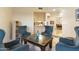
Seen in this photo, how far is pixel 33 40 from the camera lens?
2.33 meters

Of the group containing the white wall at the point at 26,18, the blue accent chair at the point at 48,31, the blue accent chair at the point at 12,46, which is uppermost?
the white wall at the point at 26,18

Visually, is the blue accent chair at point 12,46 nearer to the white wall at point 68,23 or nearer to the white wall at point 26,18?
the white wall at point 26,18

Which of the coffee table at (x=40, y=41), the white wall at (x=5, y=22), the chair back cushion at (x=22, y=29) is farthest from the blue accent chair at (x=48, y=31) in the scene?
the white wall at (x=5, y=22)

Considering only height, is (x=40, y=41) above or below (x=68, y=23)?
below

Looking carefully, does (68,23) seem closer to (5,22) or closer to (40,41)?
(40,41)

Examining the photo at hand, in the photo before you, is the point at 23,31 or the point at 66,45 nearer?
the point at 66,45

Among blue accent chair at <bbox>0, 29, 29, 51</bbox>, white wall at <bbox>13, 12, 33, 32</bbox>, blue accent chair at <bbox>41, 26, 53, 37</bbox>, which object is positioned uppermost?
white wall at <bbox>13, 12, 33, 32</bbox>

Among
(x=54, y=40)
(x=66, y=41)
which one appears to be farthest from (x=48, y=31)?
(x=66, y=41)

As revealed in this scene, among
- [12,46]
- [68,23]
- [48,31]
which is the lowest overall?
[12,46]

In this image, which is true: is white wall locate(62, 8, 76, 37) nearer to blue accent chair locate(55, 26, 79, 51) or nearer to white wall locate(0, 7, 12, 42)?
blue accent chair locate(55, 26, 79, 51)

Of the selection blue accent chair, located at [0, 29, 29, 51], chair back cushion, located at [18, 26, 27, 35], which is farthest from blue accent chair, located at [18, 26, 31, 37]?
blue accent chair, located at [0, 29, 29, 51]
